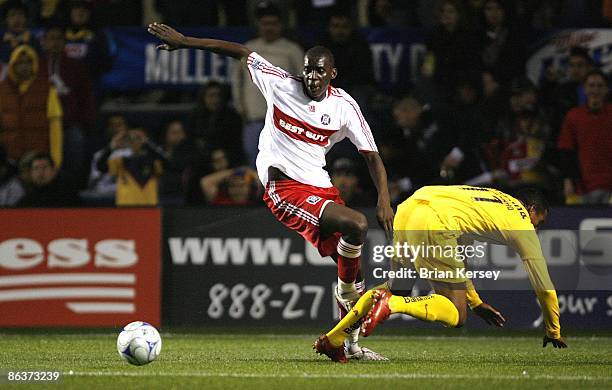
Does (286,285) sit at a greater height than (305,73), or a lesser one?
lesser

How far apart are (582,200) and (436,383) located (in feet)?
20.5

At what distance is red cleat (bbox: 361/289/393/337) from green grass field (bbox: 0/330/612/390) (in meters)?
0.30

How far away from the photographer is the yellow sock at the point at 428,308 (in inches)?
346

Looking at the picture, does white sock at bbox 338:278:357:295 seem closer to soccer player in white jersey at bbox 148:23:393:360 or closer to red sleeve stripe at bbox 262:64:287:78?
soccer player in white jersey at bbox 148:23:393:360

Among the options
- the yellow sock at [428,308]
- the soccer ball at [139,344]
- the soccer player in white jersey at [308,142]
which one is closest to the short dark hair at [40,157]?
the soccer player in white jersey at [308,142]

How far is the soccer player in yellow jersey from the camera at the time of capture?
355 inches

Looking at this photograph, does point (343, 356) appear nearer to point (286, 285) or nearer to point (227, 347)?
point (227, 347)

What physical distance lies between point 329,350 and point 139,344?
1370mm

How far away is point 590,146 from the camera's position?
13656 mm

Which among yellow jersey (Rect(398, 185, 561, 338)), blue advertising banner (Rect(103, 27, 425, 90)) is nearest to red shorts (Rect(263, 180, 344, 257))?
yellow jersey (Rect(398, 185, 561, 338))

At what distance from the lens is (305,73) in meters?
9.41

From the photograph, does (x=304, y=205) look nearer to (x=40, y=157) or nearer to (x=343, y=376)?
(x=343, y=376)

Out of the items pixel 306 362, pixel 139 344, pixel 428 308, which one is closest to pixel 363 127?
pixel 428 308

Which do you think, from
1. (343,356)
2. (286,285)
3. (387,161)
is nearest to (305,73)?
(343,356)
